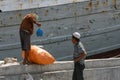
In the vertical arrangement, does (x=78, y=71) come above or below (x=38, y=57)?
below

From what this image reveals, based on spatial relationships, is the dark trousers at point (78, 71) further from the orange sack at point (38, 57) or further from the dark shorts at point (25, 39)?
the dark shorts at point (25, 39)

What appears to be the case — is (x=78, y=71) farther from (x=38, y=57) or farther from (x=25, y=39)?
(x=25, y=39)

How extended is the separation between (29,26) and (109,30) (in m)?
3.94

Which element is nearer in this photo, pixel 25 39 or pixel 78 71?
pixel 78 71

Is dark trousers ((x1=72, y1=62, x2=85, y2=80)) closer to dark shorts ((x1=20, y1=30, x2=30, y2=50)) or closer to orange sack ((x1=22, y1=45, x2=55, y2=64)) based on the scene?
orange sack ((x1=22, y1=45, x2=55, y2=64))

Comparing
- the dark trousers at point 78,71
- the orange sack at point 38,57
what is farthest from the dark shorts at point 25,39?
the dark trousers at point 78,71

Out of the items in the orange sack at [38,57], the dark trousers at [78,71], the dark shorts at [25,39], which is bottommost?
the dark trousers at [78,71]

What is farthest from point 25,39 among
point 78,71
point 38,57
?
point 78,71

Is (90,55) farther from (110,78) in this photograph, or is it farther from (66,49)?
(110,78)

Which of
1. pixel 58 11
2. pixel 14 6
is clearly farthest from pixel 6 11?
pixel 58 11

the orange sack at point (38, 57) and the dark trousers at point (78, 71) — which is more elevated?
the orange sack at point (38, 57)

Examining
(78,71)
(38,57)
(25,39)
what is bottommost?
(78,71)

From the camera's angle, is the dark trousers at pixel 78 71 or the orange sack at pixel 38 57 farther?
the orange sack at pixel 38 57

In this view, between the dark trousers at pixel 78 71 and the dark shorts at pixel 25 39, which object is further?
the dark shorts at pixel 25 39
